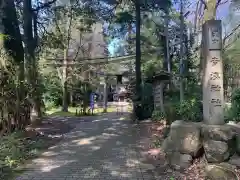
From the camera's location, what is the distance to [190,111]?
29.5 feet

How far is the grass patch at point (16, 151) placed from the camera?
565cm

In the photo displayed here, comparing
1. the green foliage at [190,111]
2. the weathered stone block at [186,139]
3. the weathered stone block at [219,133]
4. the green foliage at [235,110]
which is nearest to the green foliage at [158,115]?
the green foliage at [190,111]

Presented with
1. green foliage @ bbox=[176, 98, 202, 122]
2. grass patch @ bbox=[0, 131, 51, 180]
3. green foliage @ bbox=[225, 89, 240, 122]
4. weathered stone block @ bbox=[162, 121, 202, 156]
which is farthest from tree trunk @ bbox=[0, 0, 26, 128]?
green foliage @ bbox=[225, 89, 240, 122]

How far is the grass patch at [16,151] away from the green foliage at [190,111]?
421 cm

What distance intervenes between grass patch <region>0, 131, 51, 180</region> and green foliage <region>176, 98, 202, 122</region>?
4.21 m

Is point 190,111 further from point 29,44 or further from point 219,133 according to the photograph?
point 29,44

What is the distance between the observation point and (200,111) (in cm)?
909

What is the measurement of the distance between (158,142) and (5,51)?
16.7 feet

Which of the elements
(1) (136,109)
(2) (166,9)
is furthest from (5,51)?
(2) (166,9)

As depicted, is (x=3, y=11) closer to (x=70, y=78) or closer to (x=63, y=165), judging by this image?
(x=63, y=165)

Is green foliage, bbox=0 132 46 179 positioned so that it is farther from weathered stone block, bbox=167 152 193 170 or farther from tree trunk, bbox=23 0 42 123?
tree trunk, bbox=23 0 42 123

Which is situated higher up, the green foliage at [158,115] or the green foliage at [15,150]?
the green foliage at [158,115]

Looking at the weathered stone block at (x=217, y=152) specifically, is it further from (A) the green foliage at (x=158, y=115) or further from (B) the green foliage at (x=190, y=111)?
(A) the green foliage at (x=158, y=115)

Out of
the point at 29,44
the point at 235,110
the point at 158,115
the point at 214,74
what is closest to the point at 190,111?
the point at 235,110
